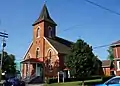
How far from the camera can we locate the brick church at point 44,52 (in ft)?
166

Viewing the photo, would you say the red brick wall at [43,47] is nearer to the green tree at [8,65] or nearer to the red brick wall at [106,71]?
the red brick wall at [106,71]

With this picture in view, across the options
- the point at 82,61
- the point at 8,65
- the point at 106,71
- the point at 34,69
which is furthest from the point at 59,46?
the point at 8,65

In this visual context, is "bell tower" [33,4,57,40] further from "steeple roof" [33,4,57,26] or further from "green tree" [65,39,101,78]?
"green tree" [65,39,101,78]

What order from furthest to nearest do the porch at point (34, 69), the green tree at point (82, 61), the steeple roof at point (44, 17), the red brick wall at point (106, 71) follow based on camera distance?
the red brick wall at point (106, 71) < the steeple roof at point (44, 17) < the porch at point (34, 69) < the green tree at point (82, 61)

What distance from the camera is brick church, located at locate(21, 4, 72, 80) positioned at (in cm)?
5066

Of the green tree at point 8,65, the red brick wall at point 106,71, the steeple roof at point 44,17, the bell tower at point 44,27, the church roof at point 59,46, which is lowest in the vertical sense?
the red brick wall at point 106,71

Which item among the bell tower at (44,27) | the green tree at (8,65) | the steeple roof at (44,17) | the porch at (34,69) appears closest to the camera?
the porch at (34,69)

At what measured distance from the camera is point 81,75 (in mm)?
35938

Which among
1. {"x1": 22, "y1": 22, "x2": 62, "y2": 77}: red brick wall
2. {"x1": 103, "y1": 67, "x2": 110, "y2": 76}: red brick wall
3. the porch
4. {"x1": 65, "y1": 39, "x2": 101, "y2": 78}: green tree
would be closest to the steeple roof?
{"x1": 22, "y1": 22, "x2": 62, "y2": 77}: red brick wall

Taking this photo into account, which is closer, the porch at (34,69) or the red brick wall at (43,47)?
the porch at (34,69)

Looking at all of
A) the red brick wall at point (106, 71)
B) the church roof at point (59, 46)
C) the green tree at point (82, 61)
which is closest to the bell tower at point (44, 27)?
the church roof at point (59, 46)

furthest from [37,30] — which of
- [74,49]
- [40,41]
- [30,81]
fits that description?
[74,49]

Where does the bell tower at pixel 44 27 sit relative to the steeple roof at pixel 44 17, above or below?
below

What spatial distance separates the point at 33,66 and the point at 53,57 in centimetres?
519
